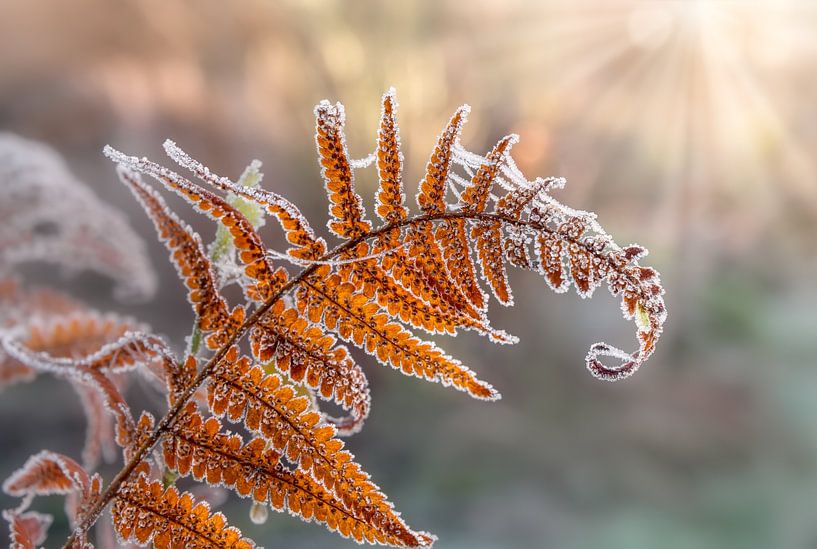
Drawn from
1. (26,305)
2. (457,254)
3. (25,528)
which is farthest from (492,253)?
(26,305)

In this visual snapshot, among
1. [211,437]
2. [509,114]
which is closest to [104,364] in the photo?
[211,437]

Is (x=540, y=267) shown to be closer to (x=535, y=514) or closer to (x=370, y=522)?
(x=370, y=522)

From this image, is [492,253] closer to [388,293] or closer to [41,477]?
[388,293]

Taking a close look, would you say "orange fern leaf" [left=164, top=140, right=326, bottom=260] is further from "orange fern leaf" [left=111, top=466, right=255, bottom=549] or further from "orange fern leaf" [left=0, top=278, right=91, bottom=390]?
"orange fern leaf" [left=0, top=278, right=91, bottom=390]

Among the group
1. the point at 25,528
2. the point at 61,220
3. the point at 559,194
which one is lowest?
the point at 25,528

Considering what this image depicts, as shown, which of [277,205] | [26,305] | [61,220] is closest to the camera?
[277,205]

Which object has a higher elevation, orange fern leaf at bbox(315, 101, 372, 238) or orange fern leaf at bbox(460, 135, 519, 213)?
orange fern leaf at bbox(460, 135, 519, 213)

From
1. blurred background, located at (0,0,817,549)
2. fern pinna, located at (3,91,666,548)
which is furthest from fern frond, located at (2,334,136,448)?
blurred background, located at (0,0,817,549)
